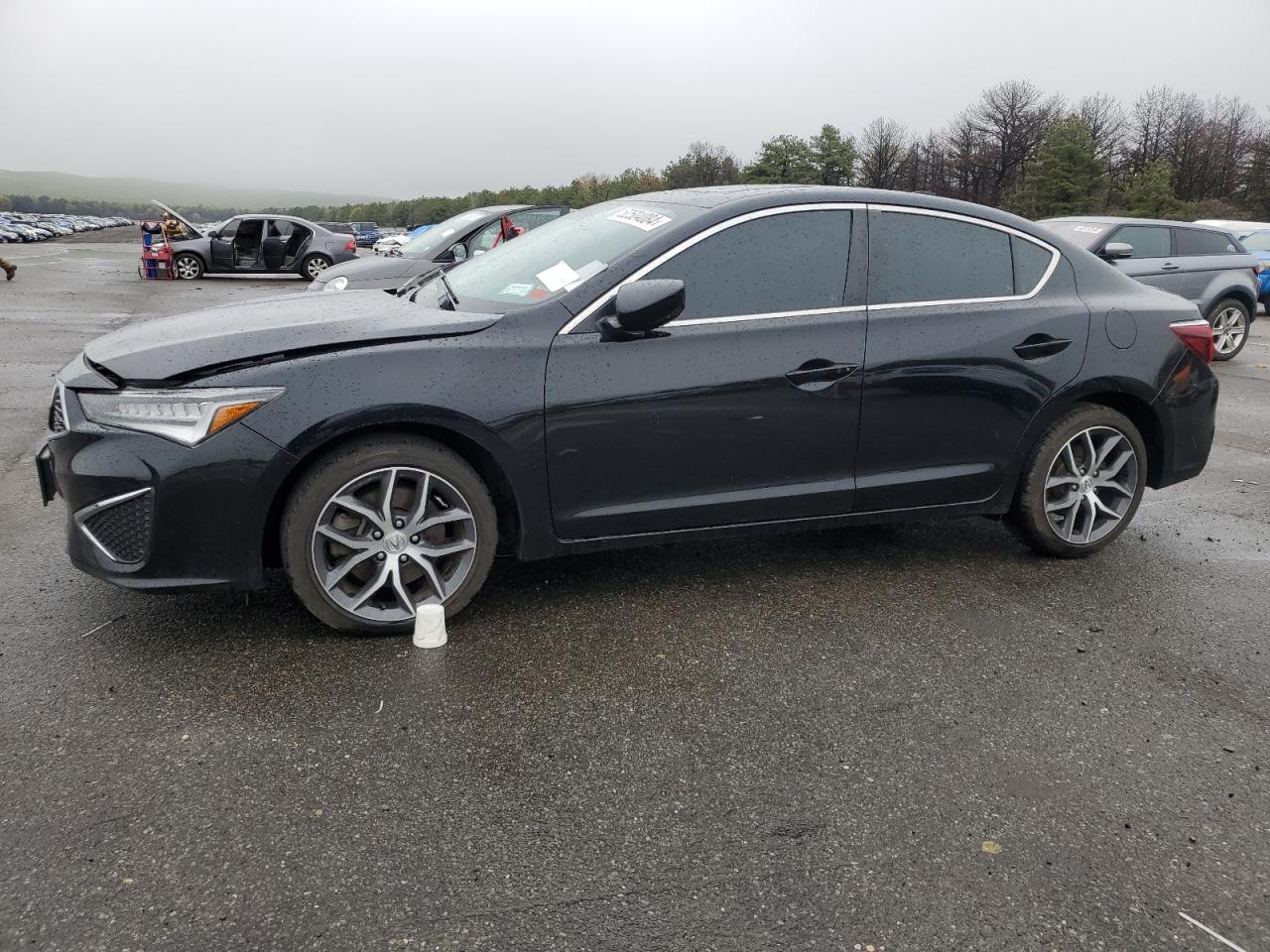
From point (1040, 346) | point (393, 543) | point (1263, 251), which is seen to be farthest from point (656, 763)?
point (1263, 251)

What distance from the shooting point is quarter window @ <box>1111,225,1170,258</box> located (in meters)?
12.0

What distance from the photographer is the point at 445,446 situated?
3662mm

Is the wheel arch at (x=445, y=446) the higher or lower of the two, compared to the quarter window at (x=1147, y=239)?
lower

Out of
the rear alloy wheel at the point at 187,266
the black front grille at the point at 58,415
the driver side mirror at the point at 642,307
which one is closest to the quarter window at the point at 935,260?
the driver side mirror at the point at 642,307

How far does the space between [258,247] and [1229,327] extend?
1915 cm

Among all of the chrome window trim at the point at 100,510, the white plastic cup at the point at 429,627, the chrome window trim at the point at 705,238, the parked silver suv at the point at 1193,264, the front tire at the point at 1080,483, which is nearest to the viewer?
the chrome window trim at the point at 100,510

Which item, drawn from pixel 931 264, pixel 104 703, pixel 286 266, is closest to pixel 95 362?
pixel 104 703

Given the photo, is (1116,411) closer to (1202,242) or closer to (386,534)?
(386,534)

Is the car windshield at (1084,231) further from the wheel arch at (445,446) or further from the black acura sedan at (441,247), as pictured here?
the wheel arch at (445,446)

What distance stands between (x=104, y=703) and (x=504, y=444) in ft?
4.98

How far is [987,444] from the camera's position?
4.40 meters

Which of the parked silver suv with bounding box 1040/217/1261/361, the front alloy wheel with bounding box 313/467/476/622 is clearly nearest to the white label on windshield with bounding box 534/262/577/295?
the front alloy wheel with bounding box 313/467/476/622

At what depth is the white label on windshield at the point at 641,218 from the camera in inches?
162

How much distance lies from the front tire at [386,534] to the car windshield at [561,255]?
2.49 ft
